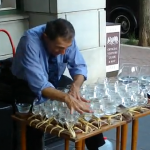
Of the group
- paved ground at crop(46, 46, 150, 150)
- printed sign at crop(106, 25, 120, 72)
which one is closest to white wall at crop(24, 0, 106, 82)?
printed sign at crop(106, 25, 120, 72)

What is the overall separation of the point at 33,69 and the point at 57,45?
10.7 inches

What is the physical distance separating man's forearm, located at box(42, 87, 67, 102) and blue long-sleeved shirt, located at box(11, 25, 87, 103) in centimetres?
6

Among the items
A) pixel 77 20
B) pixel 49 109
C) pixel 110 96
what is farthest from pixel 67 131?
pixel 77 20

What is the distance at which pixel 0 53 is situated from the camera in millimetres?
5441

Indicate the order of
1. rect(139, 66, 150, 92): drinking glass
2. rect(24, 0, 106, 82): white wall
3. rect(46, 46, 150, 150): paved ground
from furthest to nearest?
rect(24, 0, 106, 82): white wall → rect(46, 46, 150, 150): paved ground → rect(139, 66, 150, 92): drinking glass

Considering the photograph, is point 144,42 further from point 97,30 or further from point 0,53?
point 0,53

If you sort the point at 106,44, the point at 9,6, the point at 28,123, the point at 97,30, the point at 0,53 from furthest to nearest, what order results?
the point at 106,44 → the point at 97,30 → the point at 9,6 → the point at 0,53 → the point at 28,123

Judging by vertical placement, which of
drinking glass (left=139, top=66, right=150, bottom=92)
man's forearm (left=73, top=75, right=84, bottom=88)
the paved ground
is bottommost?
the paved ground

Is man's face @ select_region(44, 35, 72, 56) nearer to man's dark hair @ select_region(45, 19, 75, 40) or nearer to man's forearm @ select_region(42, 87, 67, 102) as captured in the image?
man's dark hair @ select_region(45, 19, 75, 40)

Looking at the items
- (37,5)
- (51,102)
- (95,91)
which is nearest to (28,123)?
(51,102)

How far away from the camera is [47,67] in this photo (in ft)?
12.7

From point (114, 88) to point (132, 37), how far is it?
25.6 ft

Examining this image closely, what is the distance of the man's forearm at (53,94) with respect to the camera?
10.8 feet

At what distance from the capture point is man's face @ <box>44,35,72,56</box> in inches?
136
